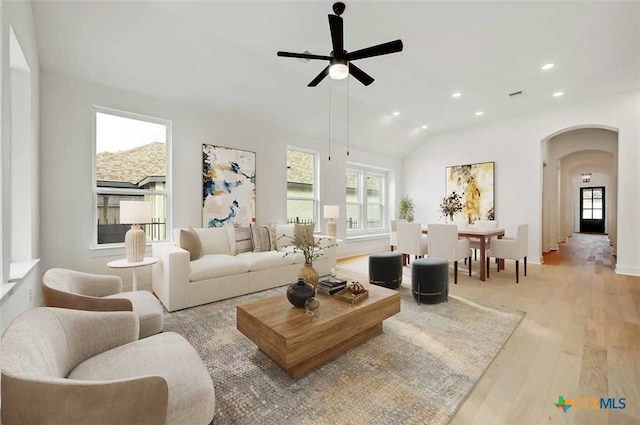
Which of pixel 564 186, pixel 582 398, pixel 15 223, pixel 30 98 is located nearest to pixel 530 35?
pixel 582 398

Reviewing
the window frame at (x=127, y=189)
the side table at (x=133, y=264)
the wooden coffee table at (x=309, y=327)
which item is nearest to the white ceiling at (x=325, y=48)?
the window frame at (x=127, y=189)

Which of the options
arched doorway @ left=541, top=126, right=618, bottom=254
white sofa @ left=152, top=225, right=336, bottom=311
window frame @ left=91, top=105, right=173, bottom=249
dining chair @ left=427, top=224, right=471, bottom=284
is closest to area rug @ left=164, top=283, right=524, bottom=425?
white sofa @ left=152, top=225, right=336, bottom=311

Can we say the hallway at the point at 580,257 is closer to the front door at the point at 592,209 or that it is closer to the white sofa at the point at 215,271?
the white sofa at the point at 215,271

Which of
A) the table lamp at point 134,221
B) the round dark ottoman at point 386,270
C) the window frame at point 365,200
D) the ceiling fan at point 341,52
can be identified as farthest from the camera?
the window frame at point 365,200

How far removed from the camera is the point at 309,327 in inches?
73.0

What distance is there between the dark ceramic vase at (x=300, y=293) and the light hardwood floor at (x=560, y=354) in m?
1.16

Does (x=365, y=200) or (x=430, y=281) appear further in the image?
(x=365, y=200)

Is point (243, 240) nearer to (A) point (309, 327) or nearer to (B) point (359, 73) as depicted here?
(A) point (309, 327)

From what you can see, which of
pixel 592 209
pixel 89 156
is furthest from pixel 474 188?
pixel 592 209

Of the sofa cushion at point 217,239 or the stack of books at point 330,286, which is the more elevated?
the sofa cushion at point 217,239

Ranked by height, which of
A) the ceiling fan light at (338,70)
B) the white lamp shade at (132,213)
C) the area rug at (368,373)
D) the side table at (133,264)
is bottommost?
the area rug at (368,373)

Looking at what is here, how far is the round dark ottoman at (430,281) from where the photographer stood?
323 cm

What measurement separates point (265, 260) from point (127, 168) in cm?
229

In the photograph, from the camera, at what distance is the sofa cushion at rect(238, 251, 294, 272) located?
3.71 metres
